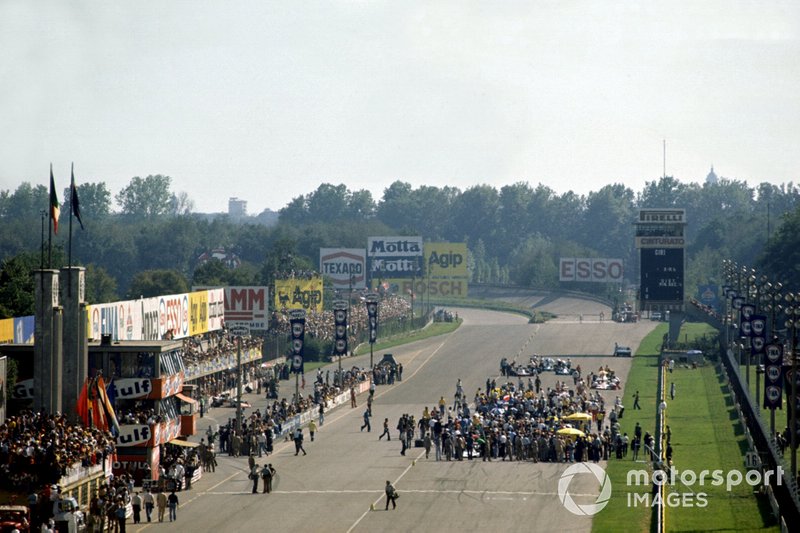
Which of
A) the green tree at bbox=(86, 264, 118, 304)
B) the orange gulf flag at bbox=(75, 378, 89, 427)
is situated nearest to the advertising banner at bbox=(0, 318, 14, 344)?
the orange gulf flag at bbox=(75, 378, 89, 427)

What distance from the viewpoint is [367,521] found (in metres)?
44.8

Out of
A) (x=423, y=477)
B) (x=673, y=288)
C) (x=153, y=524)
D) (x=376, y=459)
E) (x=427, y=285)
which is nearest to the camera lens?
(x=153, y=524)

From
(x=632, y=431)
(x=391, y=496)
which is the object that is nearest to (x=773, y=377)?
(x=632, y=431)

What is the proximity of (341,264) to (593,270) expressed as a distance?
127 ft

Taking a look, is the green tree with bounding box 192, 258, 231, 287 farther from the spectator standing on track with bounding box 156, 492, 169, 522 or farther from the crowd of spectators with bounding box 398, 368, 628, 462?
the spectator standing on track with bounding box 156, 492, 169, 522

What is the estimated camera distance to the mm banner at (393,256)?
154 m

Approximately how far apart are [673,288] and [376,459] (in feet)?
154

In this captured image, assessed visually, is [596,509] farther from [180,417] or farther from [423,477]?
[180,417]

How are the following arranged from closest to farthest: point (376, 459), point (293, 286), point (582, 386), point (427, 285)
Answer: point (376, 459) < point (582, 386) < point (293, 286) < point (427, 285)

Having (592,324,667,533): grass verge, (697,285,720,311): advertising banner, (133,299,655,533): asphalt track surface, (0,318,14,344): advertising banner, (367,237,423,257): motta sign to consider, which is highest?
(367,237,423,257): motta sign

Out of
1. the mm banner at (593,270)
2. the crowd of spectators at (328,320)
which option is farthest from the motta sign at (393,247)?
the mm banner at (593,270)

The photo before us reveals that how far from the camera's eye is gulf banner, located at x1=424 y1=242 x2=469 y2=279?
15388 centimetres

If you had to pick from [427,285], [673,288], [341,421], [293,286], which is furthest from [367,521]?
[427,285]

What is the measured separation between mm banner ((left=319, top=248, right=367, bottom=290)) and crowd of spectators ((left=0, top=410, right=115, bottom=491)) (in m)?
103
